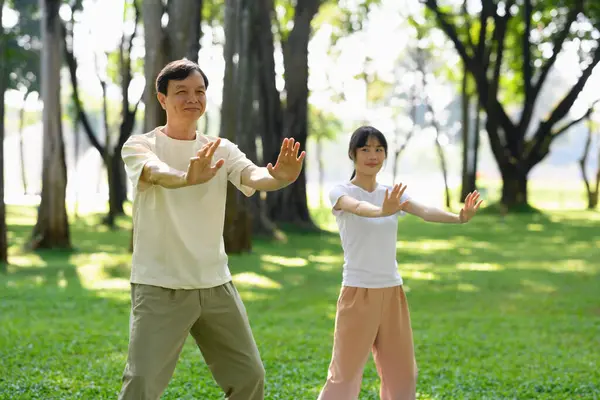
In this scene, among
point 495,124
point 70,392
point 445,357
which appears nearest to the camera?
point 70,392

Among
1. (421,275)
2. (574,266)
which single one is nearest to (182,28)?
(421,275)

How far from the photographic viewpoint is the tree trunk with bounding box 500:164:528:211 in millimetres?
34312

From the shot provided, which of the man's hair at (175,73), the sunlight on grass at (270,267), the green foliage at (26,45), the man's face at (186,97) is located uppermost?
the green foliage at (26,45)

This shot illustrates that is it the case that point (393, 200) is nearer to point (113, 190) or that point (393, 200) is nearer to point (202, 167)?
point (202, 167)

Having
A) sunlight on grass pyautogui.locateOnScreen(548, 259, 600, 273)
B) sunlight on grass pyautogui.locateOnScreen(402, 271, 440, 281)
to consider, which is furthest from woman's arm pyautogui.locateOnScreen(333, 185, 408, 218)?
sunlight on grass pyautogui.locateOnScreen(548, 259, 600, 273)

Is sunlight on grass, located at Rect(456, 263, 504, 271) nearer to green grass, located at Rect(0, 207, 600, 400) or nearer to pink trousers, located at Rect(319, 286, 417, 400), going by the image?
green grass, located at Rect(0, 207, 600, 400)

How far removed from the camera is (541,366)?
8062mm

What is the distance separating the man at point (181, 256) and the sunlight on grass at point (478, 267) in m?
12.9

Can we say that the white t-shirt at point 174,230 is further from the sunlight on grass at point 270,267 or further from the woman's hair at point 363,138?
the sunlight on grass at point 270,267

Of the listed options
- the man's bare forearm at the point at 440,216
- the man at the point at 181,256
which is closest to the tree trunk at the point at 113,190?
the man's bare forearm at the point at 440,216

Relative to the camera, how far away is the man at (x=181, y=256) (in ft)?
14.2

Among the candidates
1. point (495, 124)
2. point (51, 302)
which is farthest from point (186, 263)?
point (495, 124)

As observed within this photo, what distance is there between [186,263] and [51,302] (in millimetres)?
8256

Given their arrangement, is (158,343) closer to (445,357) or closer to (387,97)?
(445,357)
